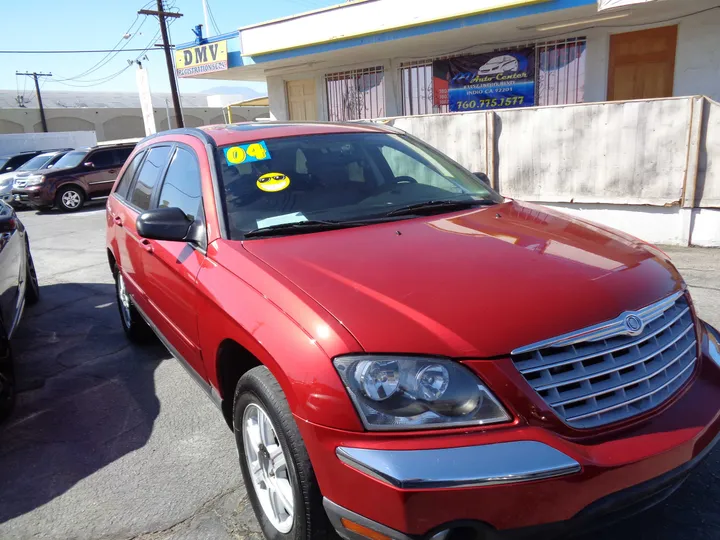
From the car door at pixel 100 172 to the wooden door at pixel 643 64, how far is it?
42.1ft

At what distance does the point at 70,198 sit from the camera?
1546cm

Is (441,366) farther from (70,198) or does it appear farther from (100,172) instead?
(100,172)

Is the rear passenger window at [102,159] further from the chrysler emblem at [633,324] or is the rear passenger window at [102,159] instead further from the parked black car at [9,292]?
the chrysler emblem at [633,324]

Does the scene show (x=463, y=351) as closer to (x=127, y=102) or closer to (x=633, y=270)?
(x=633, y=270)

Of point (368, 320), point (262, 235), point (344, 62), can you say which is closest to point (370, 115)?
point (344, 62)

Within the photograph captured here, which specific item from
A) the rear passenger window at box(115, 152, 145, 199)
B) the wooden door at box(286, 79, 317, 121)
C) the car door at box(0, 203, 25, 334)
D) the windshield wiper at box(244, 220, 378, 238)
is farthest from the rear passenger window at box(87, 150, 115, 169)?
the windshield wiper at box(244, 220, 378, 238)

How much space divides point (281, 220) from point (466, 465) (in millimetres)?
1572

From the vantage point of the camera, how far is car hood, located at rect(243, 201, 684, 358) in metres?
1.84

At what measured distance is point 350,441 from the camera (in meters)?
1.76

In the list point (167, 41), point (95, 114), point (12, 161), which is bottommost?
point (12, 161)

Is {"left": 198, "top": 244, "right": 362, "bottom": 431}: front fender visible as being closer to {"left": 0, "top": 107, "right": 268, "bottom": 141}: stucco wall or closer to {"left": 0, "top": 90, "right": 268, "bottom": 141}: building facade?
{"left": 0, "top": 90, "right": 268, "bottom": 141}: building facade

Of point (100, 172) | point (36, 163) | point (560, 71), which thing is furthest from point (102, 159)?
point (560, 71)

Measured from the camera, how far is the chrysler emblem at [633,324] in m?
1.96

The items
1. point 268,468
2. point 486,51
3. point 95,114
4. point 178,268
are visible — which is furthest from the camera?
point 95,114
